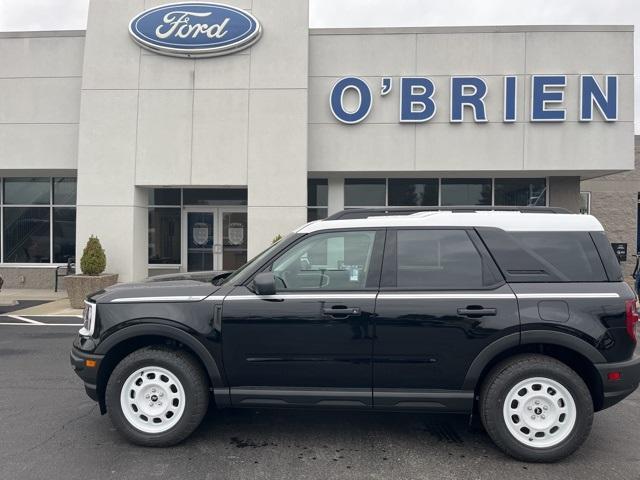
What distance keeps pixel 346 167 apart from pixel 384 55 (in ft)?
9.85

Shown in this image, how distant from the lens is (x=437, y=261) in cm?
405

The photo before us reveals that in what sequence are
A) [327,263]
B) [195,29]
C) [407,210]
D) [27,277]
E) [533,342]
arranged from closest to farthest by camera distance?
[533,342] → [327,263] → [407,210] → [195,29] → [27,277]

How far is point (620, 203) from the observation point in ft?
53.1

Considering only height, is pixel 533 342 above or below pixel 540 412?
above

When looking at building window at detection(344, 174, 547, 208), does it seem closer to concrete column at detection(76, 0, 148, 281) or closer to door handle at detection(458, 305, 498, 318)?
concrete column at detection(76, 0, 148, 281)

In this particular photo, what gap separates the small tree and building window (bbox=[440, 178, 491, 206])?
8893 millimetres

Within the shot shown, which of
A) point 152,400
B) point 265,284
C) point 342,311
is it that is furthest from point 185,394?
point 342,311

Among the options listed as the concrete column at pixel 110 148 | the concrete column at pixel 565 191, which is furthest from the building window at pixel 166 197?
the concrete column at pixel 565 191

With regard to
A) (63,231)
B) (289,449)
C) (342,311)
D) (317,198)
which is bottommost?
(289,449)

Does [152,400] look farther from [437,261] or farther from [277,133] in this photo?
[277,133]

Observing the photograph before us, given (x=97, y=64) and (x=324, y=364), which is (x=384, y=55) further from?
(x=324, y=364)

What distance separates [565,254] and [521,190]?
1058cm

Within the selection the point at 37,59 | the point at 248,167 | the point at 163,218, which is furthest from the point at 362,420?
the point at 37,59

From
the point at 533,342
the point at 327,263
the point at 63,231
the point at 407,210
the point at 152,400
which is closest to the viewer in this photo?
the point at 533,342
